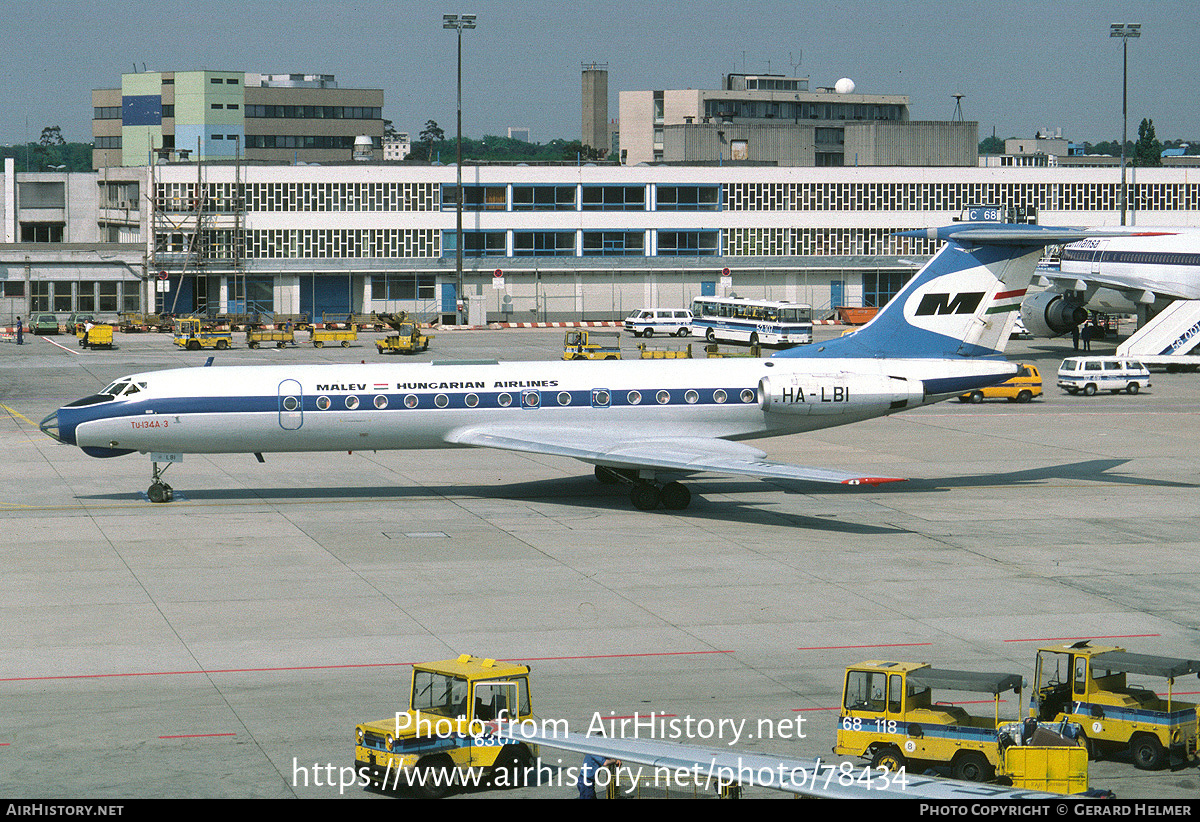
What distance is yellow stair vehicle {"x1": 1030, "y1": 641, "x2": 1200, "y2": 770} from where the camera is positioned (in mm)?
15227

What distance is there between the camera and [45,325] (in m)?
93.1

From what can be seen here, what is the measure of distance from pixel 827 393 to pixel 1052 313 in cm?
4272

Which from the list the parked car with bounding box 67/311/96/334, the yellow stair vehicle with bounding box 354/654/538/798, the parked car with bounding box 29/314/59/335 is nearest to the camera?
the yellow stair vehicle with bounding box 354/654/538/798

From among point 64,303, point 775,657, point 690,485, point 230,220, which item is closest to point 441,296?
point 230,220

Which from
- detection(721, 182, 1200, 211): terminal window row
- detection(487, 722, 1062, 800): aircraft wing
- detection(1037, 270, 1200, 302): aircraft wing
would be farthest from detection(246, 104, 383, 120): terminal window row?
detection(487, 722, 1062, 800): aircraft wing

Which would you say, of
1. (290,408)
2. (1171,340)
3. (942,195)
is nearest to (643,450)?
(290,408)

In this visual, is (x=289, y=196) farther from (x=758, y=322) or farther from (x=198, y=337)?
(x=758, y=322)

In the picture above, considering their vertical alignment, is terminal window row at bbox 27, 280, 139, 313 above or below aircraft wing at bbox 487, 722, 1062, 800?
above

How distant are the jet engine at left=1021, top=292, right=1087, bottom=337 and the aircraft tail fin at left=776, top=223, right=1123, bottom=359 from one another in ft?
125

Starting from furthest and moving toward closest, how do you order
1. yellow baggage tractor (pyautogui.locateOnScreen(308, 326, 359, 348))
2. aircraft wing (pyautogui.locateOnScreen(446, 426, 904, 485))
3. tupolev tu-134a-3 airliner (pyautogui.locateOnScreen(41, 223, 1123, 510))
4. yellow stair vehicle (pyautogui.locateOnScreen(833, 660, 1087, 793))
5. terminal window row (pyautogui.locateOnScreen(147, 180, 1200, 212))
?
terminal window row (pyautogui.locateOnScreen(147, 180, 1200, 212)), yellow baggage tractor (pyautogui.locateOnScreen(308, 326, 359, 348)), tupolev tu-134a-3 airliner (pyautogui.locateOnScreen(41, 223, 1123, 510)), aircraft wing (pyautogui.locateOnScreen(446, 426, 904, 485)), yellow stair vehicle (pyautogui.locateOnScreen(833, 660, 1087, 793))

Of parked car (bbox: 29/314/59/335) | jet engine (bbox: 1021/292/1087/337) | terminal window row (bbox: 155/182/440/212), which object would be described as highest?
terminal window row (bbox: 155/182/440/212)

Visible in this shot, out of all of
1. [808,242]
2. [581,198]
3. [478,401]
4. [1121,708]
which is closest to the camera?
[1121,708]

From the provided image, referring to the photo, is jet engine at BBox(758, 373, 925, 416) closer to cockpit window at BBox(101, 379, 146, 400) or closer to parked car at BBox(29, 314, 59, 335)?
cockpit window at BBox(101, 379, 146, 400)

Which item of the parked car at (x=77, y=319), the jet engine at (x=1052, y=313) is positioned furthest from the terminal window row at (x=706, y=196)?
the jet engine at (x=1052, y=313)
